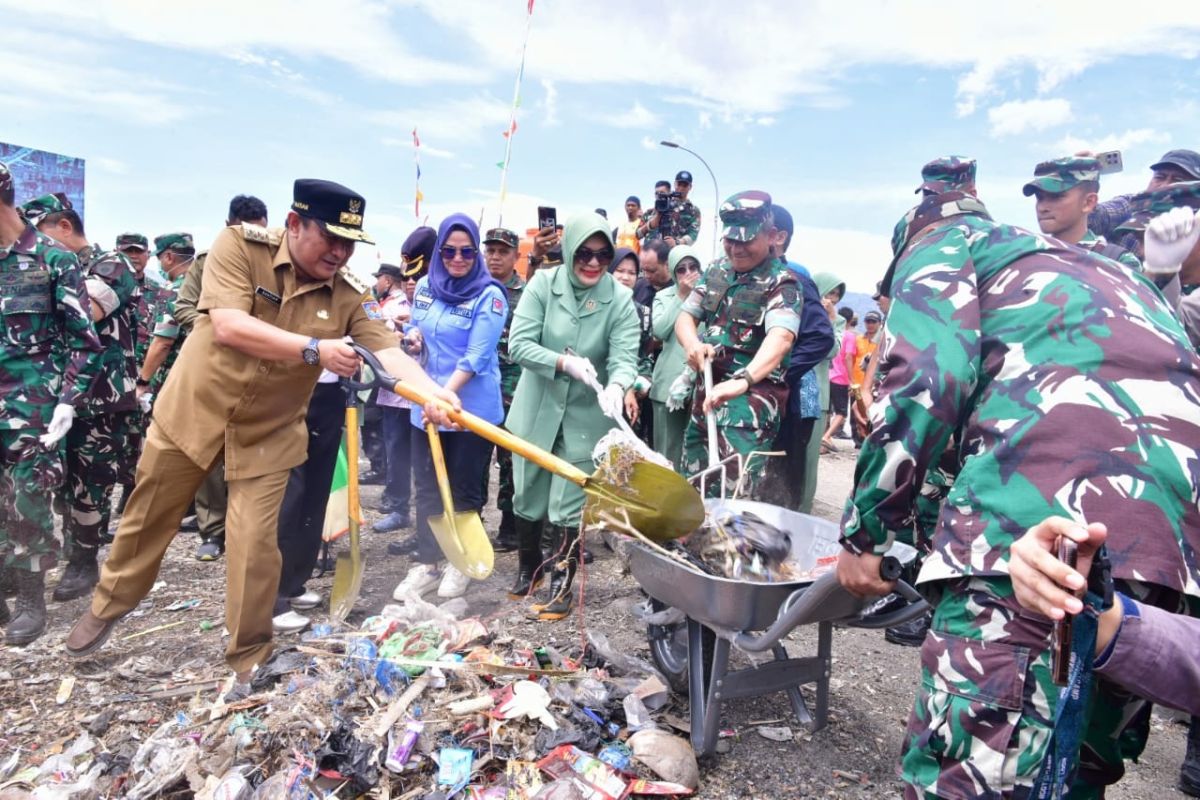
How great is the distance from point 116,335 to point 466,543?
2.68 metres

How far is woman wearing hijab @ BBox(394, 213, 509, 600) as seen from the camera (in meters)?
4.44

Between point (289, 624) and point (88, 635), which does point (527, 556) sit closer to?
point (289, 624)

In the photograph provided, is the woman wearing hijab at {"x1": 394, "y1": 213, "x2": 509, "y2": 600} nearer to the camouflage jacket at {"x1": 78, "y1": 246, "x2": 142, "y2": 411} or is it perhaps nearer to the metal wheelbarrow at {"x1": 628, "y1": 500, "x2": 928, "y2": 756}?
the metal wheelbarrow at {"x1": 628, "y1": 500, "x2": 928, "y2": 756}

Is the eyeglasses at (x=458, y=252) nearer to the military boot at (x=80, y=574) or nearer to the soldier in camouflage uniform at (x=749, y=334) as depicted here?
the soldier in camouflage uniform at (x=749, y=334)

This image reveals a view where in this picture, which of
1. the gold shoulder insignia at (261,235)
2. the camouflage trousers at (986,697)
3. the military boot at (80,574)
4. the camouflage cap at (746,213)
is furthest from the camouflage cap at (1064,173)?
the military boot at (80,574)

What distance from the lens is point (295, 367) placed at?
3.33m

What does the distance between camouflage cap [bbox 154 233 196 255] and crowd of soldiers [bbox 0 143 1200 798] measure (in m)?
0.02

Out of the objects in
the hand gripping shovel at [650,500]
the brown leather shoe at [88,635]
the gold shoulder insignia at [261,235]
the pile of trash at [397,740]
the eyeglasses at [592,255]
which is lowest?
the brown leather shoe at [88,635]

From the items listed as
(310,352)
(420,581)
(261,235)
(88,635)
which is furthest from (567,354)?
(88,635)

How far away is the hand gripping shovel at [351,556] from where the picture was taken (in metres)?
3.40

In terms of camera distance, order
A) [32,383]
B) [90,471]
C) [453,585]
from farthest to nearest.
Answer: [453,585], [90,471], [32,383]

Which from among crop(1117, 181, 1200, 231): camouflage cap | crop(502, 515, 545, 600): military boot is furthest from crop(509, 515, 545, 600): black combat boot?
crop(1117, 181, 1200, 231): camouflage cap

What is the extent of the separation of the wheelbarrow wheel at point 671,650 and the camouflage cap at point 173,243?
465 centimetres

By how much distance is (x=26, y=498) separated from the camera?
12.1 ft
